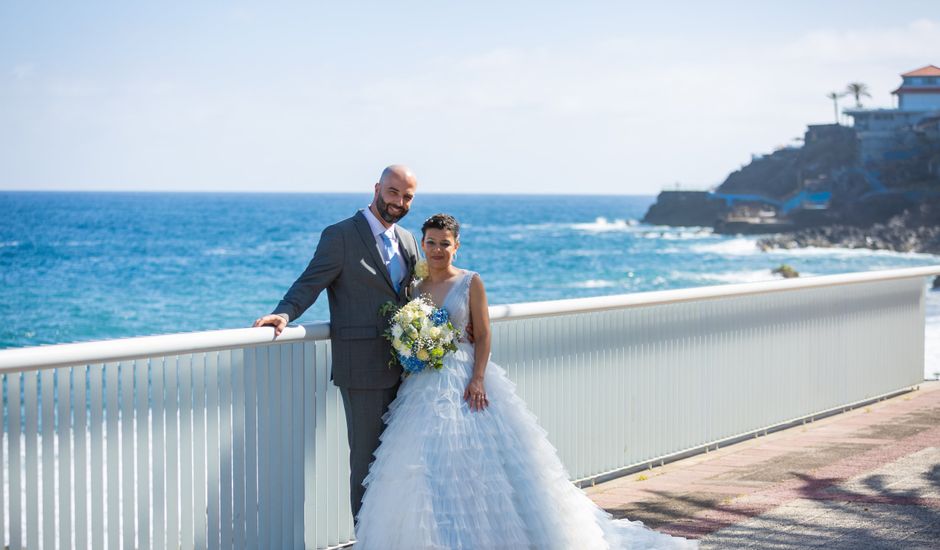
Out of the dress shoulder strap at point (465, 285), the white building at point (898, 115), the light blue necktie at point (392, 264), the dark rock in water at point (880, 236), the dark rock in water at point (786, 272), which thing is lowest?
the dark rock in water at point (786, 272)

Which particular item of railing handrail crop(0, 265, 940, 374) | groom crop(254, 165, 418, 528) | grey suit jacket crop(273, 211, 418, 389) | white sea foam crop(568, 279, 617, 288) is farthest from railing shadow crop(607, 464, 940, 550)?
white sea foam crop(568, 279, 617, 288)

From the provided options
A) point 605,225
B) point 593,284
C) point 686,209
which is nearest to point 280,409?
point 593,284

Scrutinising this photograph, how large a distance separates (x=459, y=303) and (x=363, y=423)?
68 centimetres

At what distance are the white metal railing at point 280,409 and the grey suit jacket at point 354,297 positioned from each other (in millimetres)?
191

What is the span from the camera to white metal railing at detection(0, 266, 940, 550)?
4465 millimetres

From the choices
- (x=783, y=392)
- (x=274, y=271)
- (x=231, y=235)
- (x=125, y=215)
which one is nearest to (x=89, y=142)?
(x=125, y=215)

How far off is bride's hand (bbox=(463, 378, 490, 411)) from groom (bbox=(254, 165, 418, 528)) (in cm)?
34

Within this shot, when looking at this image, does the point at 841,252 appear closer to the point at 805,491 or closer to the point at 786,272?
the point at 786,272

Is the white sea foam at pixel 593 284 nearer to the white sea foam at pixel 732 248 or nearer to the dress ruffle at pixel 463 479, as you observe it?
the white sea foam at pixel 732 248

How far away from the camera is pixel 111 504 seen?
4.66 meters

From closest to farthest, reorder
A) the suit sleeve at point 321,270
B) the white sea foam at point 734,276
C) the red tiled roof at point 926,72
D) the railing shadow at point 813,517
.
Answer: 1. the suit sleeve at point 321,270
2. the railing shadow at point 813,517
3. the white sea foam at point 734,276
4. the red tiled roof at point 926,72

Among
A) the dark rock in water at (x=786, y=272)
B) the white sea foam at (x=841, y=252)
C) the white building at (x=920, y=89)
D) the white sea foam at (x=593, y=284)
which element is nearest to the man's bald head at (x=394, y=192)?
the dark rock in water at (x=786, y=272)

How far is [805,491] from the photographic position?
689 centimetres

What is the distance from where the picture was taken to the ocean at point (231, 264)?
5719 centimetres
